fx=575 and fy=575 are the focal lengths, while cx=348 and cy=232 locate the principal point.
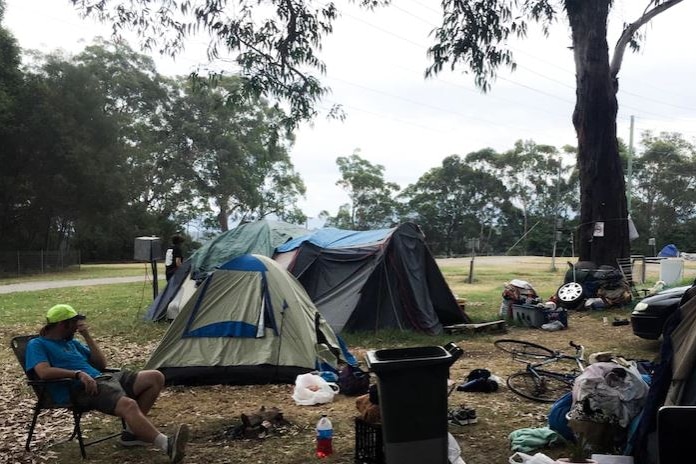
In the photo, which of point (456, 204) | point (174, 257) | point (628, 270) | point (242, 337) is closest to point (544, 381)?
point (242, 337)

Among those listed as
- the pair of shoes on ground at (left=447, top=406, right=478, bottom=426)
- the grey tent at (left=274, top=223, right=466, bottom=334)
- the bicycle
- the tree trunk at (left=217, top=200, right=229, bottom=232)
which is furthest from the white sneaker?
the tree trunk at (left=217, top=200, right=229, bottom=232)

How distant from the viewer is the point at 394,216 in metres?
50.7

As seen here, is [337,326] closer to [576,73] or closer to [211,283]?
[211,283]

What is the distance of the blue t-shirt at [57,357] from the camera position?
4188 millimetres

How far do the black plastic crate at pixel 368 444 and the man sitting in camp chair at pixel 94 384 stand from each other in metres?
1.22

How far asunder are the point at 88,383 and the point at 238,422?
141cm

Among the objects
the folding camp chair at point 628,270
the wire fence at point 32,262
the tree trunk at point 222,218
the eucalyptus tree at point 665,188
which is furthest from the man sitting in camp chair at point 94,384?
the eucalyptus tree at point 665,188

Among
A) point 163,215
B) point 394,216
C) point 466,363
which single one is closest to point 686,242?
point 394,216

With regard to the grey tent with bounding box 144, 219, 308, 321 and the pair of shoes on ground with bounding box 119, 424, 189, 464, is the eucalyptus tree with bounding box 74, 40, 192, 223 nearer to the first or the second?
the grey tent with bounding box 144, 219, 308, 321

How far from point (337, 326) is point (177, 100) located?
31733 millimetres

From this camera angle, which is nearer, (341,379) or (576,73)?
(341,379)

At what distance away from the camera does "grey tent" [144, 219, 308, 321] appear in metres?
10.3

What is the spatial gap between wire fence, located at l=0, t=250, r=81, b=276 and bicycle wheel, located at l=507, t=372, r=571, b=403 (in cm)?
2691

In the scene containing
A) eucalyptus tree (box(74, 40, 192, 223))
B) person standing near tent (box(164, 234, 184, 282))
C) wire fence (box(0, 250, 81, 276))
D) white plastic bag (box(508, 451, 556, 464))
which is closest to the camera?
white plastic bag (box(508, 451, 556, 464))
